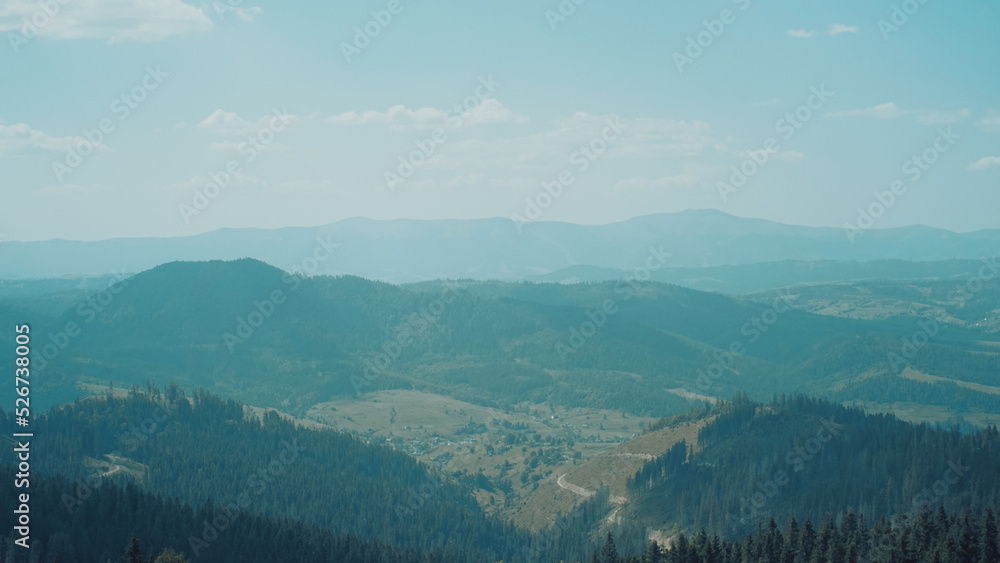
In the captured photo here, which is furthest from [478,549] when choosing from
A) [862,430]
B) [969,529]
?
[969,529]

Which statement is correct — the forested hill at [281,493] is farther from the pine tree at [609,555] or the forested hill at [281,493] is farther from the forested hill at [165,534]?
the pine tree at [609,555]

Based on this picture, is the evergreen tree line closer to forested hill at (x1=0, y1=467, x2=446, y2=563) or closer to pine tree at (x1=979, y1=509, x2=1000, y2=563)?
pine tree at (x1=979, y1=509, x2=1000, y2=563)

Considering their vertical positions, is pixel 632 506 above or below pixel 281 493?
above

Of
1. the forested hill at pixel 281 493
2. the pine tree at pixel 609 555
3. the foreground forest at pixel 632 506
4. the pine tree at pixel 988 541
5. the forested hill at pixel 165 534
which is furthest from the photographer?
the forested hill at pixel 281 493

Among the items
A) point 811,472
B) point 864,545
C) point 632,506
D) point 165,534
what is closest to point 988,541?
point 864,545

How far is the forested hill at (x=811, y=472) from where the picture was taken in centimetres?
14300

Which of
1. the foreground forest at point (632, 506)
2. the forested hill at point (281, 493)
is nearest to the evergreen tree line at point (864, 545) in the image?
the foreground forest at point (632, 506)

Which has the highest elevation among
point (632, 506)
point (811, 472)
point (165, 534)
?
point (811, 472)

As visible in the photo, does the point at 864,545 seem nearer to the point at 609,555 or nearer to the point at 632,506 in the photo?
the point at 609,555

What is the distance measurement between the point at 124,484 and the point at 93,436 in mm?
30812

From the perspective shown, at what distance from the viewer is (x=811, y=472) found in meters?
166

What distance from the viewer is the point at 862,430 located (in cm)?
17962

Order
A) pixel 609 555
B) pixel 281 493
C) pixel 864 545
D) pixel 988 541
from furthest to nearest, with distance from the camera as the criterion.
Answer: pixel 281 493, pixel 609 555, pixel 864 545, pixel 988 541

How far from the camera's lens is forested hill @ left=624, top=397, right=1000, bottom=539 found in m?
143
